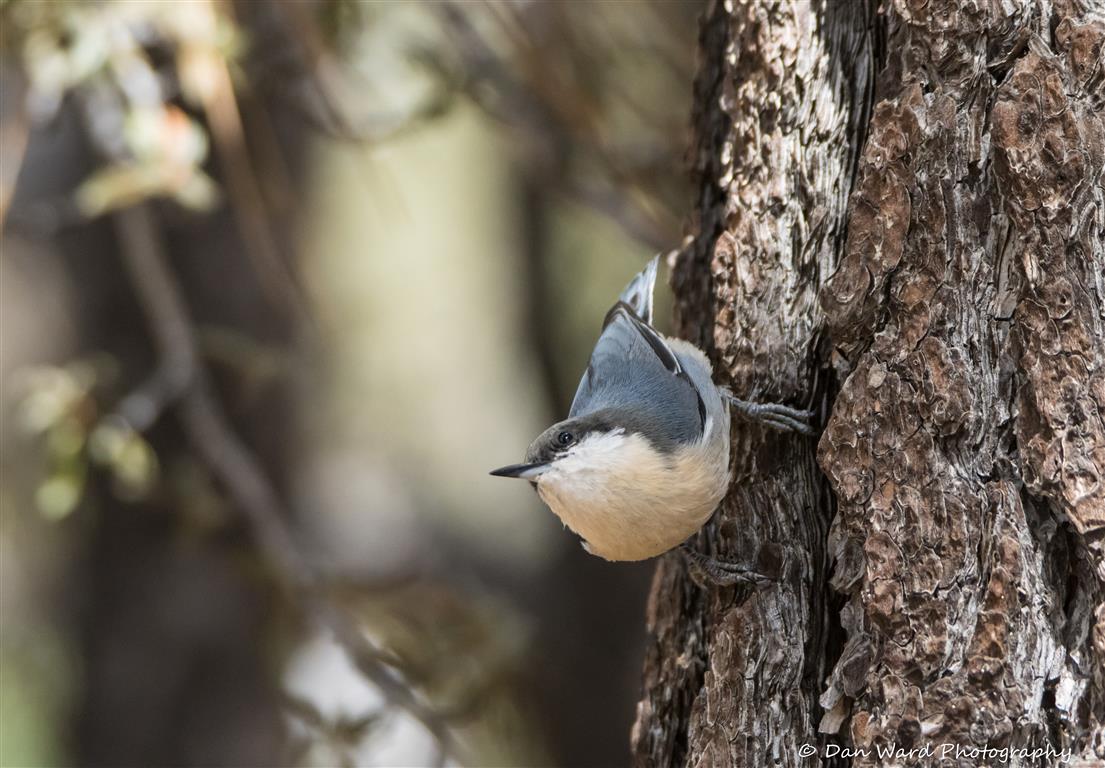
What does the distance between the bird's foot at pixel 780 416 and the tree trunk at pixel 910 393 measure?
0.12 feet

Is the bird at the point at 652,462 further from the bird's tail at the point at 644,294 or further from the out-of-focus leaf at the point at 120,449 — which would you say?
the out-of-focus leaf at the point at 120,449

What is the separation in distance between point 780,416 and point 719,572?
12.0 inches

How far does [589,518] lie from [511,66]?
187 centimetres

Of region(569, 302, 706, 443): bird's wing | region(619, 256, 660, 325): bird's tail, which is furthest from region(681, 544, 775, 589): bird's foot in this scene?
region(619, 256, 660, 325): bird's tail

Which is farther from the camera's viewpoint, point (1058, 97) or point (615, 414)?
point (615, 414)

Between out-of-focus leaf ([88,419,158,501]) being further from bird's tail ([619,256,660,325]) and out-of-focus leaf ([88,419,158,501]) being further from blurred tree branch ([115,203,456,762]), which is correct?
bird's tail ([619,256,660,325])

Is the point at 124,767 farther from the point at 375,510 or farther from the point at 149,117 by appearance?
the point at 149,117

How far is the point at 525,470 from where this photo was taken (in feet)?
6.77

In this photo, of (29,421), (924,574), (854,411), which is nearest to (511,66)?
(29,421)

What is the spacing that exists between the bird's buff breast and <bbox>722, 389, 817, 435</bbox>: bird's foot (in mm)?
98

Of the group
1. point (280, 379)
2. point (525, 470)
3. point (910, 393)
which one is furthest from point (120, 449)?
point (910, 393)

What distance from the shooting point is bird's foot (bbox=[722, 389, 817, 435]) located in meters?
1.93

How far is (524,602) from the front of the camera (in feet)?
15.4

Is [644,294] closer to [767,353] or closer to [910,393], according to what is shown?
[767,353]
